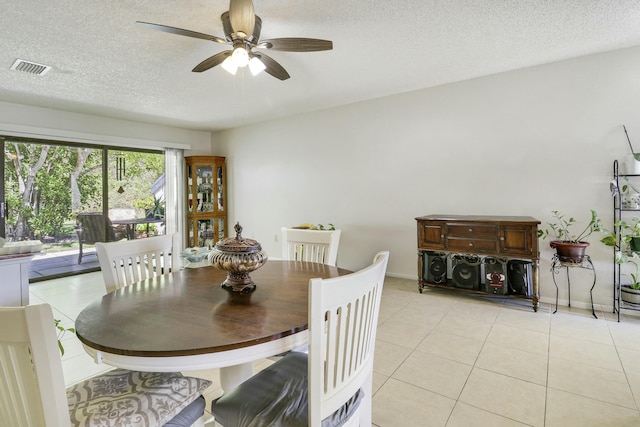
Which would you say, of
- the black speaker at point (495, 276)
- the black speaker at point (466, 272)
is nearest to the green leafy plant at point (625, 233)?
the black speaker at point (495, 276)

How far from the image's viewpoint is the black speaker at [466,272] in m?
3.35

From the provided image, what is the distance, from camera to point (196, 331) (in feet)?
3.41

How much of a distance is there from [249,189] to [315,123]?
6.06ft

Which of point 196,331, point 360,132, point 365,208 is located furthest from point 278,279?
point 360,132

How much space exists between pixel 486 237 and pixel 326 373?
2.75 metres

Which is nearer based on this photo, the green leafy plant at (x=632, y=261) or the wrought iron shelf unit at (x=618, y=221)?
the green leafy plant at (x=632, y=261)

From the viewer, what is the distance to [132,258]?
185 cm

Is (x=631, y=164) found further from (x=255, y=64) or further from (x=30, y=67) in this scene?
(x=30, y=67)

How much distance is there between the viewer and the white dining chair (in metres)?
0.74

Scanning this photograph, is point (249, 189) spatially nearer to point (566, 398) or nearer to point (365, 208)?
point (365, 208)

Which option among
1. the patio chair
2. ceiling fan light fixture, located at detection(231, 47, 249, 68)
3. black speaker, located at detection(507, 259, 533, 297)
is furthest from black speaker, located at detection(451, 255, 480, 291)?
the patio chair

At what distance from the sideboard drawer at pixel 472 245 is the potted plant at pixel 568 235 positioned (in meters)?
0.47

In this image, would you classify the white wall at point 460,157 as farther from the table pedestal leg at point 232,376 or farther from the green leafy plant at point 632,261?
the table pedestal leg at point 232,376

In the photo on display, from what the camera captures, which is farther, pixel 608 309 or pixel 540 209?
pixel 540 209
